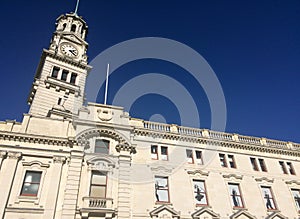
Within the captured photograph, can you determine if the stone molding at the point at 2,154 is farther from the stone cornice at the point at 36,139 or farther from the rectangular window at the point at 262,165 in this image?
the rectangular window at the point at 262,165

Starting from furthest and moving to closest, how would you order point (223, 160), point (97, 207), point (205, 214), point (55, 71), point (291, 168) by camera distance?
point (55, 71)
point (291, 168)
point (223, 160)
point (205, 214)
point (97, 207)

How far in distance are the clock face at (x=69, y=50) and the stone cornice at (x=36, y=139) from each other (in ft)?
80.0

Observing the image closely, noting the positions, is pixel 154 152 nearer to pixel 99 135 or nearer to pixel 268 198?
pixel 99 135

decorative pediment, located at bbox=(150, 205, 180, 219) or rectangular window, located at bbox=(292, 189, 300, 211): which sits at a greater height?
rectangular window, located at bbox=(292, 189, 300, 211)

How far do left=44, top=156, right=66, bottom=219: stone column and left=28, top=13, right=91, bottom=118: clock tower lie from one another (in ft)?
30.5

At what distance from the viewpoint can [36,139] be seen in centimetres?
2131

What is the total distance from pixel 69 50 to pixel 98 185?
29996 mm

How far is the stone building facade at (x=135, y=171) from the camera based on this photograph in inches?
755

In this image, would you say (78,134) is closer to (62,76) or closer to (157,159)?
(157,159)

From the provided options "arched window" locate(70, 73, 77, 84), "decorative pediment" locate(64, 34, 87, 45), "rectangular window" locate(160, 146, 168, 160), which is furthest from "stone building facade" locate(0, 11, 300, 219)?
"decorative pediment" locate(64, 34, 87, 45)

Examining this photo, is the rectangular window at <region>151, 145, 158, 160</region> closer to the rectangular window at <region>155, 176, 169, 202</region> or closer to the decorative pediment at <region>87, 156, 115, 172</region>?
the rectangular window at <region>155, 176, 169, 202</region>

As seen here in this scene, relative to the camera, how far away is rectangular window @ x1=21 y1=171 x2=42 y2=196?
1923 centimetres

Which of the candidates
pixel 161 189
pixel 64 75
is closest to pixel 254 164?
pixel 161 189

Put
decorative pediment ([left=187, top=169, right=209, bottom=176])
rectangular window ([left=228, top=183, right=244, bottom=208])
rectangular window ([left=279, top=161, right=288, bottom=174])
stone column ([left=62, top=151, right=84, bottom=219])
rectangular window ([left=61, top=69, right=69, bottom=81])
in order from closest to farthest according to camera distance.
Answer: stone column ([left=62, top=151, right=84, bottom=219]) → rectangular window ([left=228, top=183, right=244, bottom=208]) → decorative pediment ([left=187, top=169, right=209, bottom=176]) → rectangular window ([left=279, top=161, right=288, bottom=174]) → rectangular window ([left=61, top=69, right=69, bottom=81])
